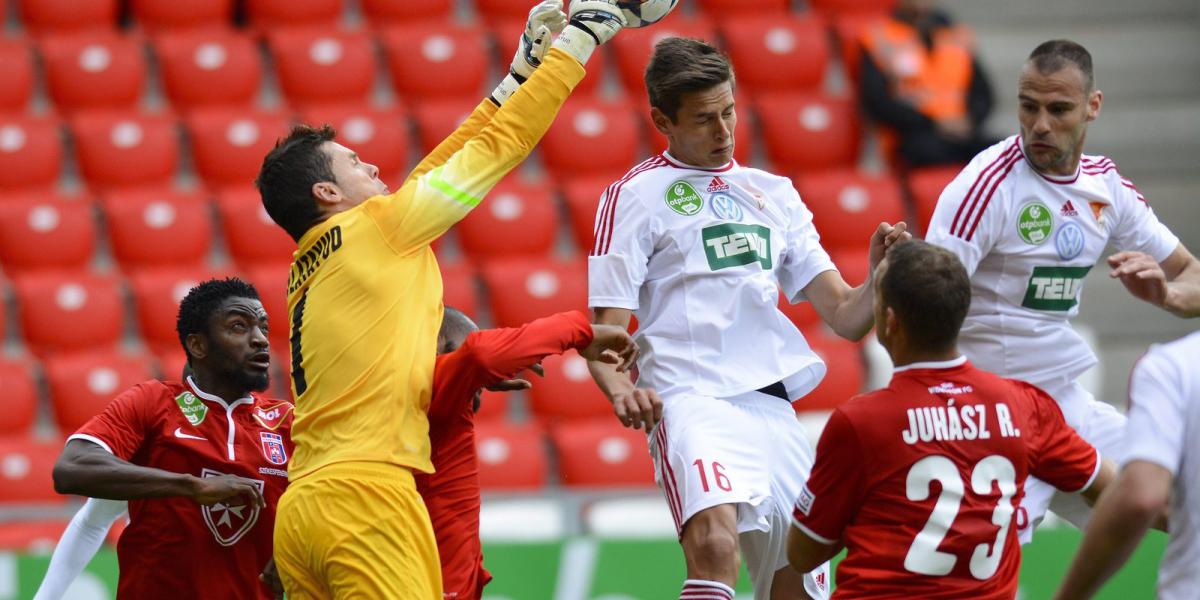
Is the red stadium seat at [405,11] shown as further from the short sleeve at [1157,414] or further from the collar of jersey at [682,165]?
the short sleeve at [1157,414]

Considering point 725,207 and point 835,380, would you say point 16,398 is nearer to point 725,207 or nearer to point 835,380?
point 835,380

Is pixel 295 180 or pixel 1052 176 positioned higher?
pixel 295 180

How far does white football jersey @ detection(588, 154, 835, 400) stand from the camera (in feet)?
16.6

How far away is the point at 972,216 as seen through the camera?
16.6 feet

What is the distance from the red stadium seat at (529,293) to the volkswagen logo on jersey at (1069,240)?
4724mm

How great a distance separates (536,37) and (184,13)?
6.76m

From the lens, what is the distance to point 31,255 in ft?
32.3

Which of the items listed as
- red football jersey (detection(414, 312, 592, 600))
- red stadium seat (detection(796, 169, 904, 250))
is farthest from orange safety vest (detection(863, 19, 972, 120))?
red football jersey (detection(414, 312, 592, 600))

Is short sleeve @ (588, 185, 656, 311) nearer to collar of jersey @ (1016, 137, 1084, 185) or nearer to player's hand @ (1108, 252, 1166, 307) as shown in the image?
collar of jersey @ (1016, 137, 1084, 185)

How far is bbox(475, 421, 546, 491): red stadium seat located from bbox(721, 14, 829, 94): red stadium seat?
3.61 meters

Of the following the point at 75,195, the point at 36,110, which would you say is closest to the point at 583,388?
the point at 75,195

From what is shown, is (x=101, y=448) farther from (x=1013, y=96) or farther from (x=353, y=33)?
(x=1013, y=96)

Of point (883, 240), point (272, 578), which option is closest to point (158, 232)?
point (272, 578)

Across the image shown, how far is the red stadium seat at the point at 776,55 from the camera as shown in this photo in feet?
37.0
